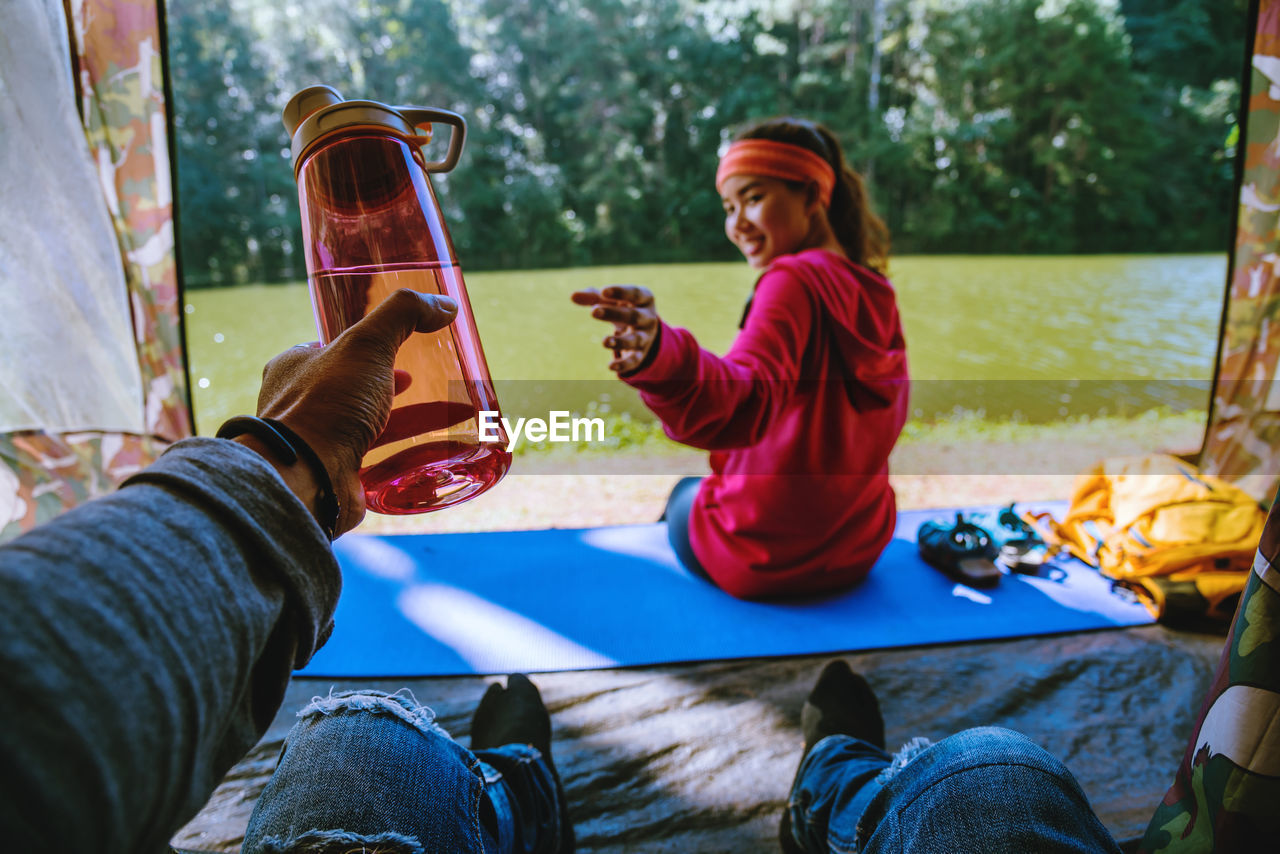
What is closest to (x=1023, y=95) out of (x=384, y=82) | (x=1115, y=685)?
(x=384, y=82)

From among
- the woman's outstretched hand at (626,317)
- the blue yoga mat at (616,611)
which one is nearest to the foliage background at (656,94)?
the blue yoga mat at (616,611)

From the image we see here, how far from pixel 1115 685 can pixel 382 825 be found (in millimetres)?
1551

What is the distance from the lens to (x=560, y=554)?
195 cm

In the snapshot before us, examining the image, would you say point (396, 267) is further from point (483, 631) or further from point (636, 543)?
point (636, 543)

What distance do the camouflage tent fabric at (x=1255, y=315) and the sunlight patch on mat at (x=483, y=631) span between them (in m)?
2.46

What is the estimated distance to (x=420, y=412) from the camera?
0.64 meters

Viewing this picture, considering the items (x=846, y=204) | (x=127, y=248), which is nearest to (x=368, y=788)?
(x=846, y=204)

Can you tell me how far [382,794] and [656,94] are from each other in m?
11.1

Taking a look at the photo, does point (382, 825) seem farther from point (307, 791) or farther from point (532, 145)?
point (532, 145)

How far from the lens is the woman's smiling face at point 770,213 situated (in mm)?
1456

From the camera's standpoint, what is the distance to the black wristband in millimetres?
485

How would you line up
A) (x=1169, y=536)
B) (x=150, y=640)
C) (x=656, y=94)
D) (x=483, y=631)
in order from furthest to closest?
(x=656, y=94) < (x=1169, y=536) < (x=483, y=631) < (x=150, y=640)

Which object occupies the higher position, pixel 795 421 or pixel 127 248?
pixel 127 248

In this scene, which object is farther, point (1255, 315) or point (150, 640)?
point (1255, 315)
